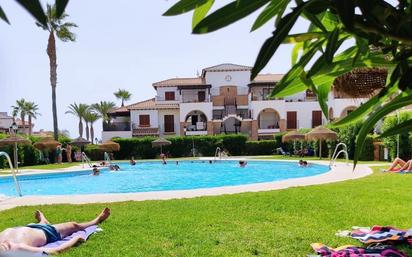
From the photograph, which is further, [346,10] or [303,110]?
[303,110]

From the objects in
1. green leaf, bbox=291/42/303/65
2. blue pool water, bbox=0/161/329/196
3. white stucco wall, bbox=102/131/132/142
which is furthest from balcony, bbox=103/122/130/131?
green leaf, bbox=291/42/303/65

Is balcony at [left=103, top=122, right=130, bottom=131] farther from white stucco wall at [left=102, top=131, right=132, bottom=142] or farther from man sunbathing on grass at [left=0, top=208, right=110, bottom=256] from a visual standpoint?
man sunbathing on grass at [left=0, top=208, right=110, bottom=256]

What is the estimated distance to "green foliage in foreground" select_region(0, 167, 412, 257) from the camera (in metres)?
5.39

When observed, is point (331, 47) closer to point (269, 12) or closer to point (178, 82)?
point (269, 12)

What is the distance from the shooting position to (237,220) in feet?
22.8

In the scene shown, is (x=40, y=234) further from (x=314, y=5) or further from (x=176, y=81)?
(x=176, y=81)

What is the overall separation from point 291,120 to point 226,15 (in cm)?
4545

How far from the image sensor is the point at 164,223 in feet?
22.5

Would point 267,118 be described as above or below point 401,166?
above

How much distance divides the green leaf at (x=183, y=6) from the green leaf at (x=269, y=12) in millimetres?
125

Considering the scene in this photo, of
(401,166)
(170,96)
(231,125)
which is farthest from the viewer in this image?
(170,96)

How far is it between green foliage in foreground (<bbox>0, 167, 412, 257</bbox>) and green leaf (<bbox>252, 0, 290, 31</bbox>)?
4427 millimetres

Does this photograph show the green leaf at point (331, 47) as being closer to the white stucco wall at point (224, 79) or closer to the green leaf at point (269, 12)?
the green leaf at point (269, 12)

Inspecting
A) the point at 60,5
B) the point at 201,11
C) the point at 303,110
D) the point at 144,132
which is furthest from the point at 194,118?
the point at 60,5
